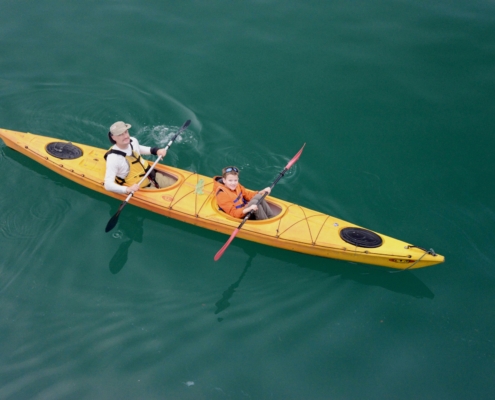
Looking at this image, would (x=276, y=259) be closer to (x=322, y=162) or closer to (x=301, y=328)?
(x=301, y=328)

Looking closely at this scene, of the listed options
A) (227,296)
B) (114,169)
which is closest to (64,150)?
(114,169)

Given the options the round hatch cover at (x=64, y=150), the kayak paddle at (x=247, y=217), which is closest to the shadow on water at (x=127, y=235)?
the round hatch cover at (x=64, y=150)

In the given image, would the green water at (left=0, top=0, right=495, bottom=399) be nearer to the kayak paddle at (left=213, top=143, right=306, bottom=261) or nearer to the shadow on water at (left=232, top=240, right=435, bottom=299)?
the shadow on water at (left=232, top=240, right=435, bottom=299)

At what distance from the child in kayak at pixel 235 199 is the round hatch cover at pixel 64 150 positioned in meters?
2.66

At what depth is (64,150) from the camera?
788 centimetres

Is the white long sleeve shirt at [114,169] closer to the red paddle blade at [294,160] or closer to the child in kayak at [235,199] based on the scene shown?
the child in kayak at [235,199]

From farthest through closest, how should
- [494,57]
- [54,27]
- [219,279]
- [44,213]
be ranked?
[54,27] < [494,57] < [44,213] < [219,279]

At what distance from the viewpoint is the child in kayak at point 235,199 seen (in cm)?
670

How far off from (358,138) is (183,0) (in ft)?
19.0

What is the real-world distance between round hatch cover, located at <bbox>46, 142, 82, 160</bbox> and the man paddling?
45.0 inches

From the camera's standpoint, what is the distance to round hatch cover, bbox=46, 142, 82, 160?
25.6 ft

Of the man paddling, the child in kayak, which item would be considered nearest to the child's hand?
the child in kayak

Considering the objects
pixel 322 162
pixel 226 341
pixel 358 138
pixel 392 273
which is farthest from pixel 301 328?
pixel 358 138

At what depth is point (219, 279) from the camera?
6.68m
